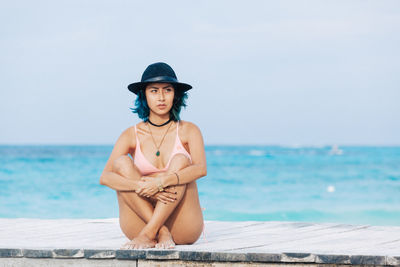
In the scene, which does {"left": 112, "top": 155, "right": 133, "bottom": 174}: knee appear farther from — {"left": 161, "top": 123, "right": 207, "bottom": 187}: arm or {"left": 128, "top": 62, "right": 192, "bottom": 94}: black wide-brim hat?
{"left": 128, "top": 62, "right": 192, "bottom": 94}: black wide-brim hat

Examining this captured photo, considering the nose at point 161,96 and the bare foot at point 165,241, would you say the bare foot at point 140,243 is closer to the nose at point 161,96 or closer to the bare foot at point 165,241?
the bare foot at point 165,241

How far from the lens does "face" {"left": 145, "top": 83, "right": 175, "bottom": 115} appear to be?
12.4 ft

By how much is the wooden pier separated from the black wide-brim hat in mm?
1061

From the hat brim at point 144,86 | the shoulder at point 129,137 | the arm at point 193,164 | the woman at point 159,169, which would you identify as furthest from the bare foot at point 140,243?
the hat brim at point 144,86

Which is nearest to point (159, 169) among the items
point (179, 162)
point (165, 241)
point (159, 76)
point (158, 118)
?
point (179, 162)

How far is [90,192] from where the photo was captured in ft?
55.9

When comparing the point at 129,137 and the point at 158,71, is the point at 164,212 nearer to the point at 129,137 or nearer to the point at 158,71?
the point at 129,137

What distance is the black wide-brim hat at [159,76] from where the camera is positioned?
12.2ft

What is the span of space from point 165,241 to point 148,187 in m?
0.36

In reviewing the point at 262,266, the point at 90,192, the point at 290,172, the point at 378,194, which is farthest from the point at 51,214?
the point at 290,172

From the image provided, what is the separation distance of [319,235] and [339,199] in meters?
12.1

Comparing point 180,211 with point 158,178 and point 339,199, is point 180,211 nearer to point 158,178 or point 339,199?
point 158,178

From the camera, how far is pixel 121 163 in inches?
144

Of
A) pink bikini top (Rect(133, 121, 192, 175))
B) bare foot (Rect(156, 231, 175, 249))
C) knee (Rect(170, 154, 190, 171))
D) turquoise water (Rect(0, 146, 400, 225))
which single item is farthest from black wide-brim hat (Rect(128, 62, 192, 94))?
turquoise water (Rect(0, 146, 400, 225))
